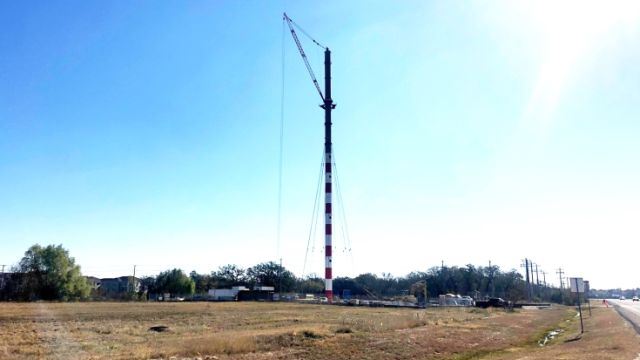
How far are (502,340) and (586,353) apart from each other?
45.9 ft

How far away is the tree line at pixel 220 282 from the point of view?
112 meters

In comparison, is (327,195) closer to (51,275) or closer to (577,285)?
(577,285)

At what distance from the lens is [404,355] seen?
29.8 m

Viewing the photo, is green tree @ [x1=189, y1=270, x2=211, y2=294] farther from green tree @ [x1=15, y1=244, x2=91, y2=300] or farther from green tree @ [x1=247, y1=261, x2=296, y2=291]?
green tree @ [x1=15, y1=244, x2=91, y2=300]

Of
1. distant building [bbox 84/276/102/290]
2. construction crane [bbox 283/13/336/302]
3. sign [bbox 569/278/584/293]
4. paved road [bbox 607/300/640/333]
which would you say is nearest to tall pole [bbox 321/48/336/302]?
construction crane [bbox 283/13/336/302]

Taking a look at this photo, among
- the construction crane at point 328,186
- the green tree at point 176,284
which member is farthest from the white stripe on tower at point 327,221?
the green tree at point 176,284

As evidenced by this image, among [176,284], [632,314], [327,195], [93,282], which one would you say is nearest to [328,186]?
[327,195]

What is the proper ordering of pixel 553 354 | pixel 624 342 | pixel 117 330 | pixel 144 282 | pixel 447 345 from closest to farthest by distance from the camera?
pixel 553 354 < pixel 624 342 < pixel 447 345 < pixel 117 330 < pixel 144 282

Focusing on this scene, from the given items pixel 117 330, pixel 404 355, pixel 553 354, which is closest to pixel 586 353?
pixel 553 354

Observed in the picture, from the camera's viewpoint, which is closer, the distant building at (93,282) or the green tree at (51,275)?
the green tree at (51,275)

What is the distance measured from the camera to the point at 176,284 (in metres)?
152

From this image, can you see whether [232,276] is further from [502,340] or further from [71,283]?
[502,340]

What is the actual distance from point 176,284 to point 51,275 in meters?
43.2

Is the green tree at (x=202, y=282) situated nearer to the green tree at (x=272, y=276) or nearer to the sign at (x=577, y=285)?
the green tree at (x=272, y=276)
